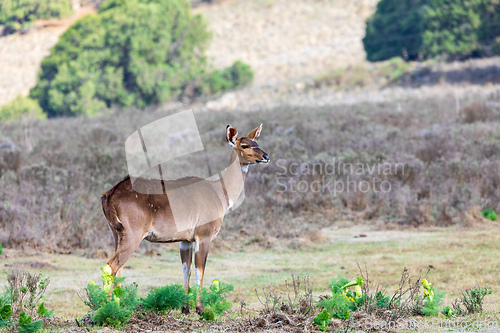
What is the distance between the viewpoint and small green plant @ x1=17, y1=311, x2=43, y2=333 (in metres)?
6.18

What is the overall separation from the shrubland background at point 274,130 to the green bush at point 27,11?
928 mm

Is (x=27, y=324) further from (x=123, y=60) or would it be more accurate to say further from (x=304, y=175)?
(x=123, y=60)

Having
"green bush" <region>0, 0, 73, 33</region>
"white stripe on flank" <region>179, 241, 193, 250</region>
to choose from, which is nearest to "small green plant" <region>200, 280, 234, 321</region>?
"white stripe on flank" <region>179, 241, 193, 250</region>

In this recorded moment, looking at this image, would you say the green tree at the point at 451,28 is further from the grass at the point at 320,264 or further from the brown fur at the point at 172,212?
the brown fur at the point at 172,212

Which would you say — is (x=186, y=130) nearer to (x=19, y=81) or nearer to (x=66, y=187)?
(x=66, y=187)

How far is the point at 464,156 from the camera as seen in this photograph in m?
20.2

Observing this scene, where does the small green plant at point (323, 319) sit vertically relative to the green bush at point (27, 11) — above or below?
below

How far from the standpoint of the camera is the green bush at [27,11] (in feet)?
121

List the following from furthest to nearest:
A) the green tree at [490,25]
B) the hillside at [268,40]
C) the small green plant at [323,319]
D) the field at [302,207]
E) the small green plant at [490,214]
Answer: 1. the hillside at [268,40]
2. the green tree at [490,25]
3. the small green plant at [490,214]
4. the field at [302,207]
5. the small green plant at [323,319]

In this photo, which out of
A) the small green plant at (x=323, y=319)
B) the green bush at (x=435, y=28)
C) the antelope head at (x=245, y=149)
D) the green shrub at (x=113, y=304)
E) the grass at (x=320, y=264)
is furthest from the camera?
the green bush at (x=435, y=28)

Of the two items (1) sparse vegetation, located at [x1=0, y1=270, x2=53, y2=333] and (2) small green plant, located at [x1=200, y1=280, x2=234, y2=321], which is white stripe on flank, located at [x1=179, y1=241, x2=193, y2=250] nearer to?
(2) small green plant, located at [x1=200, y1=280, x2=234, y2=321]

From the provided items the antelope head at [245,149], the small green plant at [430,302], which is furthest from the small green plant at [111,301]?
the small green plant at [430,302]

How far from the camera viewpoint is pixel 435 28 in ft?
164

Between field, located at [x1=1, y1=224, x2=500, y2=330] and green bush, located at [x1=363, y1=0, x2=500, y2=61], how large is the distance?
3665 centimetres
